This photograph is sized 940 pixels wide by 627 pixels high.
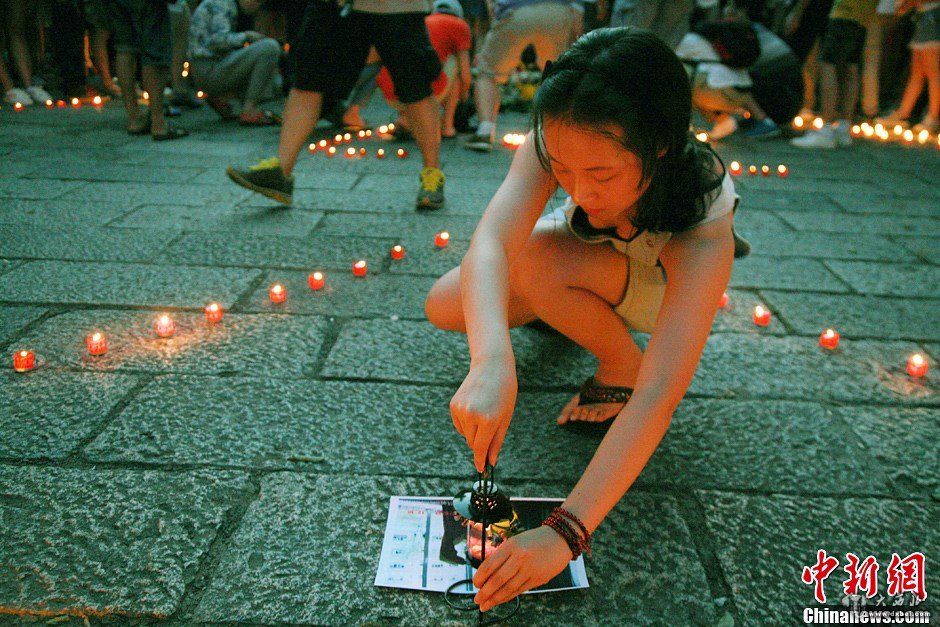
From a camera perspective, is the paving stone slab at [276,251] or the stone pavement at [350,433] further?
the paving stone slab at [276,251]

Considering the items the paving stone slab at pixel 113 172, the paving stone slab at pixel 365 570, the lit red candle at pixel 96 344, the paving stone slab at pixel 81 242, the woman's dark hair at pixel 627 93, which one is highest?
the woman's dark hair at pixel 627 93

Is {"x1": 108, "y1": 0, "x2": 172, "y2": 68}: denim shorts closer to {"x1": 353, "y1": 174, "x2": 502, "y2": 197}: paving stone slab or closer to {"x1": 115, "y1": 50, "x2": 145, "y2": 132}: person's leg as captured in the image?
{"x1": 115, "y1": 50, "x2": 145, "y2": 132}: person's leg

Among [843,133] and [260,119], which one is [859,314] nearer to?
[843,133]

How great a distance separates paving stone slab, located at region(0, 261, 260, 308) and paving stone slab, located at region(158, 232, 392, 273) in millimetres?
132

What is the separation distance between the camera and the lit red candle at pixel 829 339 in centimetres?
246

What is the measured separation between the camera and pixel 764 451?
187cm

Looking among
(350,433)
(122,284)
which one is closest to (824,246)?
(350,433)

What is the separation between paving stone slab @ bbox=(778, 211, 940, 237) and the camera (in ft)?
12.7

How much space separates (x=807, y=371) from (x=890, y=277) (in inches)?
47.7

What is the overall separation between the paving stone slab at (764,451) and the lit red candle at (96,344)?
64.8 inches

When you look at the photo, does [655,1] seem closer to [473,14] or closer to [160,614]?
[473,14]

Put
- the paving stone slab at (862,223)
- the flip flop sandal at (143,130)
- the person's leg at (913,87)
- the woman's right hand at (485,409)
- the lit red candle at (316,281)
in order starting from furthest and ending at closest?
the person's leg at (913,87) < the flip flop sandal at (143,130) < the paving stone slab at (862,223) < the lit red candle at (316,281) < the woman's right hand at (485,409)

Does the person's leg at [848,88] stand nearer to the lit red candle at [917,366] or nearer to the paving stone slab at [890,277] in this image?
the paving stone slab at [890,277]

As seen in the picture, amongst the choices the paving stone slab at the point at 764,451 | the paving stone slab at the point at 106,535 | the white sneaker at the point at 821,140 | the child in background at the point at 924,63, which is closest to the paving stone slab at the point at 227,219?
the paving stone slab at the point at 106,535
